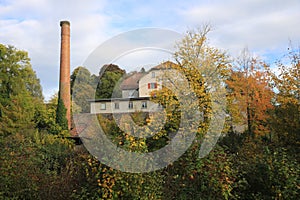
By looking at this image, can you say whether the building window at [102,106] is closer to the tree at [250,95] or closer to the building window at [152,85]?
the building window at [152,85]

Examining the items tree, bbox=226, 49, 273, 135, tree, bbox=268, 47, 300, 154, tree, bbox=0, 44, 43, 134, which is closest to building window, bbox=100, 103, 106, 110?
tree, bbox=0, 44, 43, 134

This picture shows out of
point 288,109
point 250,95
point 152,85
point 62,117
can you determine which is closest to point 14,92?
point 62,117

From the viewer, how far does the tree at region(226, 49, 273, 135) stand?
1531 centimetres

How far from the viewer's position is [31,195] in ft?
17.0

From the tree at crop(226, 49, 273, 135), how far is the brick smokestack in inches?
465

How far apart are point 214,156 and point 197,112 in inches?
399

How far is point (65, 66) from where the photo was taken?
22891 millimetres

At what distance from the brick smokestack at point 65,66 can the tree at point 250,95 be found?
465 inches

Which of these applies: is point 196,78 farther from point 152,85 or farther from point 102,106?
point 102,106

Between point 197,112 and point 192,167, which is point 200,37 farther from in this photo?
point 192,167

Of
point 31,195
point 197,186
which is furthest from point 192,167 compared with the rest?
point 31,195

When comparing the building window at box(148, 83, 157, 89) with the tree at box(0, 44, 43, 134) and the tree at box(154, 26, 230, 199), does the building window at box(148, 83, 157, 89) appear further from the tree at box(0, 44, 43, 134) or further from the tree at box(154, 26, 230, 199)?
the tree at box(0, 44, 43, 134)

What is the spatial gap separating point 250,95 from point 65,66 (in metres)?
13.8

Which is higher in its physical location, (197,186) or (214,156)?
(214,156)
